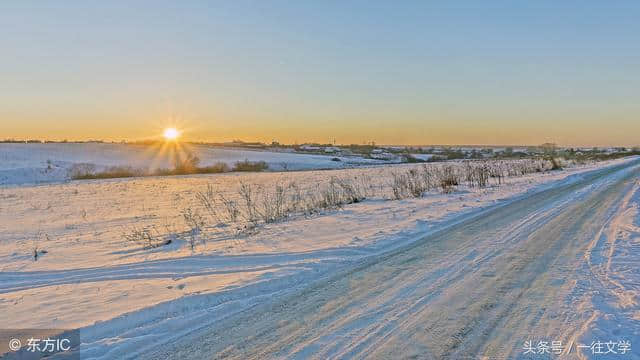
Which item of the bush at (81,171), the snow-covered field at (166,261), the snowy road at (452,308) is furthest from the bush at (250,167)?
the snowy road at (452,308)

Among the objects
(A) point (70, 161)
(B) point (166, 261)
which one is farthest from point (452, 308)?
(A) point (70, 161)

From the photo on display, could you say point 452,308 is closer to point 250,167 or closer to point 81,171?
point 81,171

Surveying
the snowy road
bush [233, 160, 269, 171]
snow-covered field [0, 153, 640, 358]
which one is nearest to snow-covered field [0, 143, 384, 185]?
bush [233, 160, 269, 171]

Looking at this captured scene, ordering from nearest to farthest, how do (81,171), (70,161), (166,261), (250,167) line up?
(166,261) → (81,171) → (70,161) → (250,167)

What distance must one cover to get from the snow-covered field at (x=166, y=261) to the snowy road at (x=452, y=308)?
39 cm

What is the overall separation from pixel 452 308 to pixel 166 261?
18.0ft

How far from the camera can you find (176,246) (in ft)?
33.4

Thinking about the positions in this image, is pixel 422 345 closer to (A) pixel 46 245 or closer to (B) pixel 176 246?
(B) pixel 176 246

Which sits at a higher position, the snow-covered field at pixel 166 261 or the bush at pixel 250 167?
the bush at pixel 250 167

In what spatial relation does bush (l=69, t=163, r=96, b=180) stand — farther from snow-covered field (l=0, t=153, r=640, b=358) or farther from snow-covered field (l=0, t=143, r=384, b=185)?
snow-covered field (l=0, t=153, r=640, b=358)

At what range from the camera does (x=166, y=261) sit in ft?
28.0

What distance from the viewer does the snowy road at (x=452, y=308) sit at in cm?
455

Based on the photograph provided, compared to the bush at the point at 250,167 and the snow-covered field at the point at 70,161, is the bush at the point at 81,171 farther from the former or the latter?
the bush at the point at 250,167

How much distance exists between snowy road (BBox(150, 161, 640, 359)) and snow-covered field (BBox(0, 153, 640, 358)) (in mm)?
388
